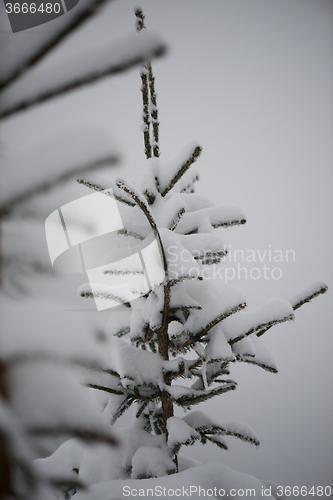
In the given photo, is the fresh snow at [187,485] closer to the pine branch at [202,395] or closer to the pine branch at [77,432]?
A: the pine branch at [202,395]

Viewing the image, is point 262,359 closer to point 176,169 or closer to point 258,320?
point 258,320

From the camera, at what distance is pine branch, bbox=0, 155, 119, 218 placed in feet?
1.12

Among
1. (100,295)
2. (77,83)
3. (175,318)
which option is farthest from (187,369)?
(77,83)

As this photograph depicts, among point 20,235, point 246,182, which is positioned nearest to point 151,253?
point 20,235

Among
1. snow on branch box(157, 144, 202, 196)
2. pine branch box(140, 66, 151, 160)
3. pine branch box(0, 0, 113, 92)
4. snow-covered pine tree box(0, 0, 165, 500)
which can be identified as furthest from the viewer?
pine branch box(140, 66, 151, 160)

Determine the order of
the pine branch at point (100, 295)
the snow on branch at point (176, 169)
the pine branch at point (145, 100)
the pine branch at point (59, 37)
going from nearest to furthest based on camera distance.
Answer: the pine branch at point (59, 37) < the snow on branch at point (176, 169) < the pine branch at point (100, 295) < the pine branch at point (145, 100)

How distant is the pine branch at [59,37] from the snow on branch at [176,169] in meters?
0.97

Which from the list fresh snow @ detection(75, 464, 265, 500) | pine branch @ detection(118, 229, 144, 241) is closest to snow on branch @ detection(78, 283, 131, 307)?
pine branch @ detection(118, 229, 144, 241)

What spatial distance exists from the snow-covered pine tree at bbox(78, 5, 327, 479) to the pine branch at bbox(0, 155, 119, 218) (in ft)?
3.02

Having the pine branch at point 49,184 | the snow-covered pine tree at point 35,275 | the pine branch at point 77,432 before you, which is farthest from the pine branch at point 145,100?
the pine branch at point 77,432

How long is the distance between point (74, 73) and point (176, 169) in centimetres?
119

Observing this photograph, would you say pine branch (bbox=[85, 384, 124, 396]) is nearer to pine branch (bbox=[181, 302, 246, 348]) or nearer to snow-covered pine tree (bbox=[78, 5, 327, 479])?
snow-covered pine tree (bbox=[78, 5, 327, 479])

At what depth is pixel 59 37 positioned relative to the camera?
15.1 inches

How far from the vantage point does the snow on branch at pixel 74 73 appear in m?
0.38
